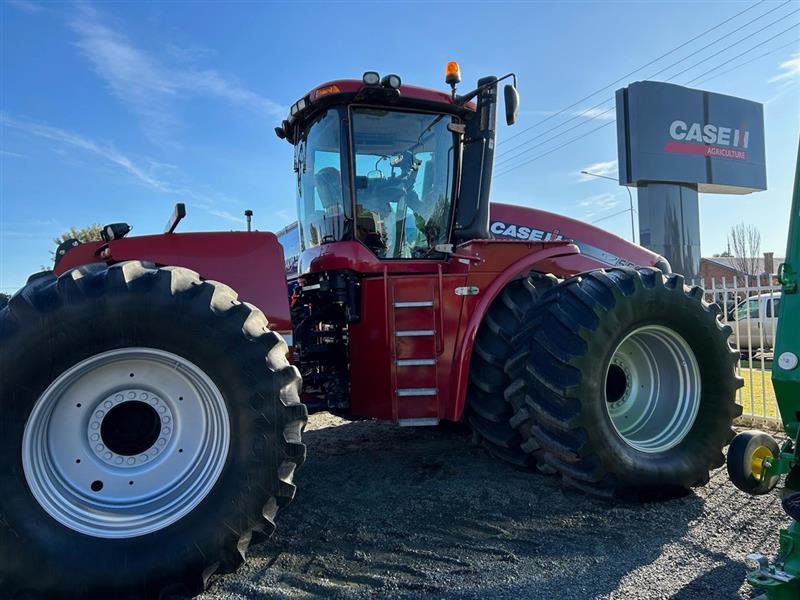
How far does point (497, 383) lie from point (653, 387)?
1309 mm

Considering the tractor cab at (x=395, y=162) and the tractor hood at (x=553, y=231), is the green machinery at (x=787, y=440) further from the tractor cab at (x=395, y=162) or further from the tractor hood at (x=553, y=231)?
the tractor hood at (x=553, y=231)

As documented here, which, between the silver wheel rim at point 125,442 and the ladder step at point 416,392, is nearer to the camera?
the silver wheel rim at point 125,442

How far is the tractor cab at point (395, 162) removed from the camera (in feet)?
13.7

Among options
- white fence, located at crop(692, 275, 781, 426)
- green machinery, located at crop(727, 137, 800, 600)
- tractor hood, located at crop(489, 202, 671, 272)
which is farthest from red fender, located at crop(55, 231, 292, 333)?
white fence, located at crop(692, 275, 781, 426)

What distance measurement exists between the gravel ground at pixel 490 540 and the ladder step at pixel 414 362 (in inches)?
35.7

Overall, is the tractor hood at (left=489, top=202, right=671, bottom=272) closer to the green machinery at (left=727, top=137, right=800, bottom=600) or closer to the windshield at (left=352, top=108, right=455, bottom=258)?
the windshield at (left=352, top=108, right=455, bottom=258)

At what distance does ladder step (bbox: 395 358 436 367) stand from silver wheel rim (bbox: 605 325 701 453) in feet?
4.48

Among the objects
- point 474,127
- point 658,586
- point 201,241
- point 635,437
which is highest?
point 474,127

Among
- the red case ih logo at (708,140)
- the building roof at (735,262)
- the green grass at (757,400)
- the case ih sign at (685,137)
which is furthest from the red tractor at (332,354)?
the building roof at (735,262)

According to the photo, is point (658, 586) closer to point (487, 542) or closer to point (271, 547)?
point (487, 542)

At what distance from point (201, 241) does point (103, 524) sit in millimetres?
1719

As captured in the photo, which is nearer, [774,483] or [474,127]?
[774,483]

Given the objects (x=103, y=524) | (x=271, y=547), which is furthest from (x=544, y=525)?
(x=103, y=524)

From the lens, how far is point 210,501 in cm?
273
